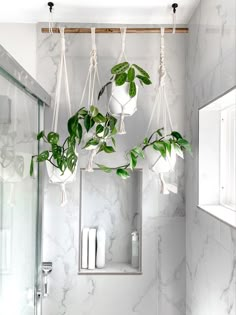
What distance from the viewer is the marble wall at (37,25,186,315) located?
1980mm

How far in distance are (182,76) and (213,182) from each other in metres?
0.68

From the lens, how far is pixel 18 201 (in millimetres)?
1504

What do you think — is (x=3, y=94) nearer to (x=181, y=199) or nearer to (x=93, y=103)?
(x=93, y=103)

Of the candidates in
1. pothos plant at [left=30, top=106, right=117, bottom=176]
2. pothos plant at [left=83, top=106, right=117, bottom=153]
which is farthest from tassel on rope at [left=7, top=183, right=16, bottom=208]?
pothos plant at [left=83, top=106, right=117, bottom=153]

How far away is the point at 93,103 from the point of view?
2.00 metres

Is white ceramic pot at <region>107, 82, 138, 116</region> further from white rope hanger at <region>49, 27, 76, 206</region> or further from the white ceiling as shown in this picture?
the white ceiling

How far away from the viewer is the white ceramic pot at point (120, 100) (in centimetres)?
160

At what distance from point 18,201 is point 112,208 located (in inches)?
28.2

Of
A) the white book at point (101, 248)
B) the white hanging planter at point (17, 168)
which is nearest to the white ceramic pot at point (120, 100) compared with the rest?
the white hanging planter at point (17, 168)

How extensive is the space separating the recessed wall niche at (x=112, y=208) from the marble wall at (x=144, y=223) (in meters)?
0.11

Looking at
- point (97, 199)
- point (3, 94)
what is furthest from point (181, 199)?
point (3, 94)

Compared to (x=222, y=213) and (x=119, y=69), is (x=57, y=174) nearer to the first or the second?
(x=119, y=69)

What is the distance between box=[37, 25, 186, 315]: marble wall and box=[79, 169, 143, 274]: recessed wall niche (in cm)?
11

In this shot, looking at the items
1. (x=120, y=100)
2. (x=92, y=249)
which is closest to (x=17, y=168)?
(x=120, y=100)
